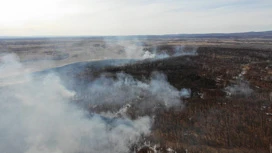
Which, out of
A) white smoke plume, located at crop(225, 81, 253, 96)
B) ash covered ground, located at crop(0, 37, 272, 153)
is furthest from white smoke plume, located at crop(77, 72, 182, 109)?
white smoke plume, located at crop(225, 81, 253, 96)

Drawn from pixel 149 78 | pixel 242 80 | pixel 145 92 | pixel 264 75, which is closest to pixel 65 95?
pixel 145 92

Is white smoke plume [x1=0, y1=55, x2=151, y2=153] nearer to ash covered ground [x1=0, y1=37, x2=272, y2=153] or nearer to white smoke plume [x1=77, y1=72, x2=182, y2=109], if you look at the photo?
ash covered ground [x1=0, y1=37, x2=272, y2=153]

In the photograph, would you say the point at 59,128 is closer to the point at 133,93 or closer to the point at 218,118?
the point at 133,93

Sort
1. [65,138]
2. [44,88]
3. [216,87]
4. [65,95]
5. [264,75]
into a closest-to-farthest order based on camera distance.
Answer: [65,138] < [65,95] < [44,88] < [216,87] < [264,75]

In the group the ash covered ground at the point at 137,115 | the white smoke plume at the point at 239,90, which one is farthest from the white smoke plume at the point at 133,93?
the white smoke plume at the point at 239,90

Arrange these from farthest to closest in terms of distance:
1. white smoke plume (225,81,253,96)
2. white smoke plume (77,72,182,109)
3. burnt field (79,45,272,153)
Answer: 1. white smoke plume (225,81,253,96)
2. white smoke plume (77,72,182,109)
3. burnt field (79,45,272,153)

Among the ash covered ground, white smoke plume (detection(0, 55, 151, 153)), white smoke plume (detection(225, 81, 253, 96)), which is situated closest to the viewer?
white smoke plume (detection(0, 55, 151, 153))

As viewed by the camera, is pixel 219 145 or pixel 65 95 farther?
pixel 65 95

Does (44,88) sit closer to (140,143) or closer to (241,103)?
(140,143)
